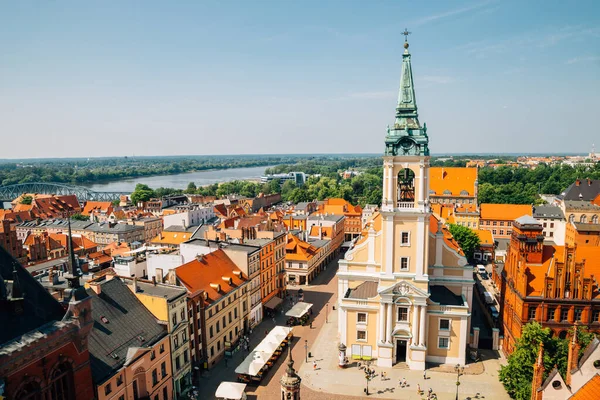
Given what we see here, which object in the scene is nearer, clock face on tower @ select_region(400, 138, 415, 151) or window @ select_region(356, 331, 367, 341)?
clock face on tower @ select_region(400, 138, 415, 151)

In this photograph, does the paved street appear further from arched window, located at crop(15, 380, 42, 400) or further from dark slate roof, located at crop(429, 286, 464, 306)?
arched window, located at crop(15, 380, 42, 400)

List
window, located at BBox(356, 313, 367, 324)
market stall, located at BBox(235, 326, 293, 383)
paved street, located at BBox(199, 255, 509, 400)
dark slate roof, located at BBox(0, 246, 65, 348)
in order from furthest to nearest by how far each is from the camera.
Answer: window, located at BBox(356, 313, 367, 324) → market stall, located at BBox(235, 326, 293, 383) → paved street, located at BBox(199, 255, 509, 400) → dark slate roof, located at BBox(0, 246, 65, 348)

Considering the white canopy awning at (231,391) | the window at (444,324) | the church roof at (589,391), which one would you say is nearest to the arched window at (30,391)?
the white canopy awning at (231,391)

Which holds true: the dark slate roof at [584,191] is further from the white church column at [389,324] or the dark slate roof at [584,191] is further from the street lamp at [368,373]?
the street lamp at [368,373]

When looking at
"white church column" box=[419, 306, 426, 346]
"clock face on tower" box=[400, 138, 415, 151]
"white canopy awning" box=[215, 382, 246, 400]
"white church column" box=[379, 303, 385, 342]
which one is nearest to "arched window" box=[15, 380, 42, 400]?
"white canopy awning" box=[215, 382, 246, 400]

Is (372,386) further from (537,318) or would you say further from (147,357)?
(147,357)

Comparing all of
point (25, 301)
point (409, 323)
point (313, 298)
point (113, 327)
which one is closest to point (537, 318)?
point (409, 323)

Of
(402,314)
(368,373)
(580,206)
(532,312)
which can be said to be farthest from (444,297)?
(580,206)

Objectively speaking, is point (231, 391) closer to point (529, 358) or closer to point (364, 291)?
point (364, 291)
